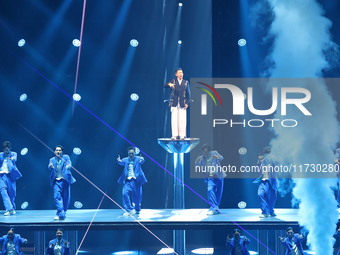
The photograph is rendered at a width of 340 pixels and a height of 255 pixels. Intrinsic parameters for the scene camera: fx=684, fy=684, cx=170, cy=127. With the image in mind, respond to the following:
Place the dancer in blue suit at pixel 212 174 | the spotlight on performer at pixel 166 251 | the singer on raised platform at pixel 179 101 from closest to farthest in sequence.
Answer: the singer on raised platform at pixel 179 101 < the dancer in blue suit at pixel 212 174 < the spotlight on performer at pixel 166 251

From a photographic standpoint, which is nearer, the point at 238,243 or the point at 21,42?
the point at 238,243

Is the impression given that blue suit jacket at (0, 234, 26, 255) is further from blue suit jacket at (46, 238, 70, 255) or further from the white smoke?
the white smoke

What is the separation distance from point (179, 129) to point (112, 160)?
7.62 feet

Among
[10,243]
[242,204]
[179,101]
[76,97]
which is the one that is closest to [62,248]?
[10,243]

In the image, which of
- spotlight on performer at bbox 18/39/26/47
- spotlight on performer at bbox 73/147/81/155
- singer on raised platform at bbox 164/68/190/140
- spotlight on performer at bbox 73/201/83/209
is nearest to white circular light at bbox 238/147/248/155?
singer on raised platform at bbox 164/68/190/140

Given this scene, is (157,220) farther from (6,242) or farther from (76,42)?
(76,42)

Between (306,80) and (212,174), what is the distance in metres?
2.66

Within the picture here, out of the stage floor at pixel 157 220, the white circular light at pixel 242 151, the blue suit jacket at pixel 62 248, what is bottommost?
the blue suit jacket at pixel 62 248

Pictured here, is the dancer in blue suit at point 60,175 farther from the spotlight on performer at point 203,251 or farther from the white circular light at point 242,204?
the white circular light at point 242,204

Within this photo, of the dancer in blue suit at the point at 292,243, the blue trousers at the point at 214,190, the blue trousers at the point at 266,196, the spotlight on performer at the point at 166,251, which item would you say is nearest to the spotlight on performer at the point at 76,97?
the blue trousers at the point at 214,190

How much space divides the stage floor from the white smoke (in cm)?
95

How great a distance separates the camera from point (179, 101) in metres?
12.3

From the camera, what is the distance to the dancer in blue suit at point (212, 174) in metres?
12.5

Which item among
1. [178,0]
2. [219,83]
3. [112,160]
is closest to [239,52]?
[219,83]
